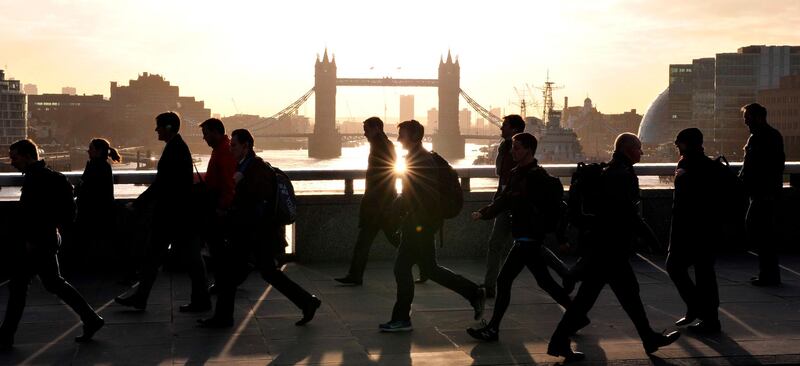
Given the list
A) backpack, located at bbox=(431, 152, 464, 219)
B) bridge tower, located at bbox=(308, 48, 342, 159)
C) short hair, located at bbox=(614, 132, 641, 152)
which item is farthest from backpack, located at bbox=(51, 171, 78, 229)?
bridge tower, located at bbox=(308, 48, 342, 159)

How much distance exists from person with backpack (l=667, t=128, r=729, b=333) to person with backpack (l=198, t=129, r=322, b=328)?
2353mm

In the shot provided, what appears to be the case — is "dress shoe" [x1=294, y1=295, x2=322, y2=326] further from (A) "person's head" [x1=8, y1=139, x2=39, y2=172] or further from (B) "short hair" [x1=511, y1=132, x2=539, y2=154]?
(A) "person's head" [x1=8, y1=139, x2=39, y2=172]

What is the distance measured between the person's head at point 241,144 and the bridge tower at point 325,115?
508 feet

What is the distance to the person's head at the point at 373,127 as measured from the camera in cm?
895

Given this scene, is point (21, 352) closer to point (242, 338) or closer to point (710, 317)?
point (242, 338)

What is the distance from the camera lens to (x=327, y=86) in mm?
181250

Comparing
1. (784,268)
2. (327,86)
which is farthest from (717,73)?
(784,268)

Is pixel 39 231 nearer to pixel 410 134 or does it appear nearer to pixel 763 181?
pixel 410 134

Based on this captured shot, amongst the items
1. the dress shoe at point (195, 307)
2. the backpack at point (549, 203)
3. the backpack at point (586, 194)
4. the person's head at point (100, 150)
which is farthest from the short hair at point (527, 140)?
the person's head at point (100, 150)

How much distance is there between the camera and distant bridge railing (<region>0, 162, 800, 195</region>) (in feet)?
33.4

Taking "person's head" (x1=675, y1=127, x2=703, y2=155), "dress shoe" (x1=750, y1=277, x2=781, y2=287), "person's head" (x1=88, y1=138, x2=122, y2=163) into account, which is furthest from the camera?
"dress shoe" (x1=750, y1=277, x2=781, y2=287)

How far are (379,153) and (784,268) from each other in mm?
4099

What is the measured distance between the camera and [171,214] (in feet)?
26.7

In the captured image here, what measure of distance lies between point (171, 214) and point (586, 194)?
2.93m
